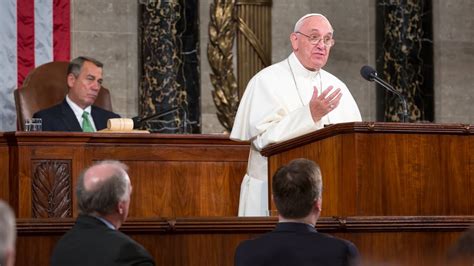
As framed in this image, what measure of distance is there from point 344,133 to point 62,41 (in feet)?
20.0

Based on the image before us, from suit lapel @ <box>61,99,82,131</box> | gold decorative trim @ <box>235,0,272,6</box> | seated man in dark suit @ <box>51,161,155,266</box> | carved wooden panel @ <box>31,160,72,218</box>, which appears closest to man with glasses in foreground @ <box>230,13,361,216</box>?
carved wooden panel @ <box>31,160,72,218</box>

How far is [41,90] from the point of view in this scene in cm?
1140

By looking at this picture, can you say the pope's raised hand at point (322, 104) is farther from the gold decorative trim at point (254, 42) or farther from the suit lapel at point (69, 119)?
the gold decorative trim at point (254, 42)

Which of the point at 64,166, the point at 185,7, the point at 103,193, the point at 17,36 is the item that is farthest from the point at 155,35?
the point at 103,193

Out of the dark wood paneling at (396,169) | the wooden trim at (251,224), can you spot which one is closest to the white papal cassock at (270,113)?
the dark wood paneling at (396,169)

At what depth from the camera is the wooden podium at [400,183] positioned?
250 inches

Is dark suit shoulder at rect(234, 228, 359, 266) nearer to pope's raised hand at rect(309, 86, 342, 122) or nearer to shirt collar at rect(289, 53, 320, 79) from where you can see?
pope's raised hand at rect(309, 86, 342, 122)

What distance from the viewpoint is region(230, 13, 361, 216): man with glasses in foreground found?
8.10 m

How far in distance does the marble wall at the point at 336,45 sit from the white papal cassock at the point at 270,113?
173 inches

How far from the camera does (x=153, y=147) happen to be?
10016 millimetres

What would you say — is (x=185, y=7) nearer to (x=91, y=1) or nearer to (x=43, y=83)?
(x=91, y=1)

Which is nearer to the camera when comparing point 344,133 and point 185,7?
point 344,133

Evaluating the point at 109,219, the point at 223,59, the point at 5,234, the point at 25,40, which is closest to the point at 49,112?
the point at 25,40

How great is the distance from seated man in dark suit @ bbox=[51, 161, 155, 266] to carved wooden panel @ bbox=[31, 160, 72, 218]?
4.45 m
